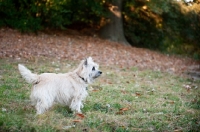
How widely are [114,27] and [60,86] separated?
51.6ft

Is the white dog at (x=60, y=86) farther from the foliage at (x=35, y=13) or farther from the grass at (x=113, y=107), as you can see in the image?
the foliage at (x=35, y=13)

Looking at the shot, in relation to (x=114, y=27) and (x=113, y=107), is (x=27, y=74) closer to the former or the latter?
(x=113, y=107)

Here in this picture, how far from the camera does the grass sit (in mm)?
5996

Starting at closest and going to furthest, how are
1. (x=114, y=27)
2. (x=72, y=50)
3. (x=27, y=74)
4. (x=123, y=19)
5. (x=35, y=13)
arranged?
(x=27, y=74) < (x=72, y=50) < (x=35, y=13) < (x=114, y=27) < (x=123, y=19)

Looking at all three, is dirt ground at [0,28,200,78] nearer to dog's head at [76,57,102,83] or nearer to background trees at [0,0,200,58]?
background trees at [0,0,200,58]

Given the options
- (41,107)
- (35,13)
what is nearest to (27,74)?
(41,107)

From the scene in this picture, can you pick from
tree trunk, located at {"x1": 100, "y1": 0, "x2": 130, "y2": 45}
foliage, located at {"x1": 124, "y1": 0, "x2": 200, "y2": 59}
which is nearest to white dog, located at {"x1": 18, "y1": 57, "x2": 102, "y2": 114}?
tree trunk, located at {"x1": 100, "y1": 0, "x2": 130, "y2": 45}

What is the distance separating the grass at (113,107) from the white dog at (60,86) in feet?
0.76

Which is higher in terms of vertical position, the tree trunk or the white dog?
the tree trunk

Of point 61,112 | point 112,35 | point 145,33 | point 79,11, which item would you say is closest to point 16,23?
point 79,11

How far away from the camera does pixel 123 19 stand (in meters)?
23.7

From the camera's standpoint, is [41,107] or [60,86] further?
[60,86]

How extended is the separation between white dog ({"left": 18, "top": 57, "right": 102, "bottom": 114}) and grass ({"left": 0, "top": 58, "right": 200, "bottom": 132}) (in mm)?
233

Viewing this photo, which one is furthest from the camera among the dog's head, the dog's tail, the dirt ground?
the dirt ground
